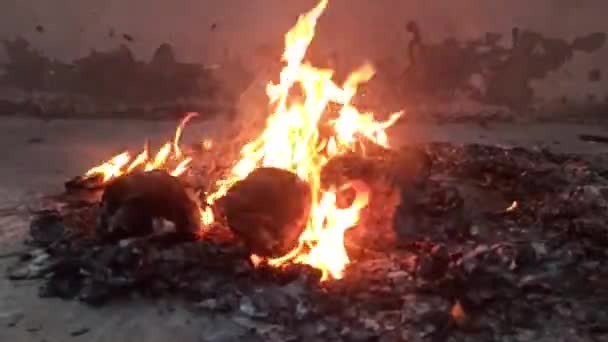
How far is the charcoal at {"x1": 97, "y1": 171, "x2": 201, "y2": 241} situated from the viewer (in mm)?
4809

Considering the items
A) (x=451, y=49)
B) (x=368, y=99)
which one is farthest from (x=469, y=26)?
(x=368, y=99)

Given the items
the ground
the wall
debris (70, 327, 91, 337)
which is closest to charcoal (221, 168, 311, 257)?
the ground

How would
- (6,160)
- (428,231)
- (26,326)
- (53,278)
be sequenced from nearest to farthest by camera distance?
(26,326)
(53,278)
(428,231)
(6,160)

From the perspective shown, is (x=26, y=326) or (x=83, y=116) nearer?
(x=26, y=326)

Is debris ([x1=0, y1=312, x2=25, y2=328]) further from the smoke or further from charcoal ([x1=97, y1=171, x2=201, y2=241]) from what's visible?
the smoke

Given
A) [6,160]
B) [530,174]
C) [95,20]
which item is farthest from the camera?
[95,20]

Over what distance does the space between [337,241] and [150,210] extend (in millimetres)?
1052

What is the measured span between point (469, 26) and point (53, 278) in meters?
5.62

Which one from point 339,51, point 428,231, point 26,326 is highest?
point 339,51

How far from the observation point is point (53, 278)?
455 centimetres

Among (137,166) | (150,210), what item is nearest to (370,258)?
(150,210)

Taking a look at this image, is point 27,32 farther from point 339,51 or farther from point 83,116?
point 339,51

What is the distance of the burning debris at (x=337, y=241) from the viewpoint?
425 centimetres

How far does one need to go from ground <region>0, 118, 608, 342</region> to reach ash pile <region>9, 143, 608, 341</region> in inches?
4.3
